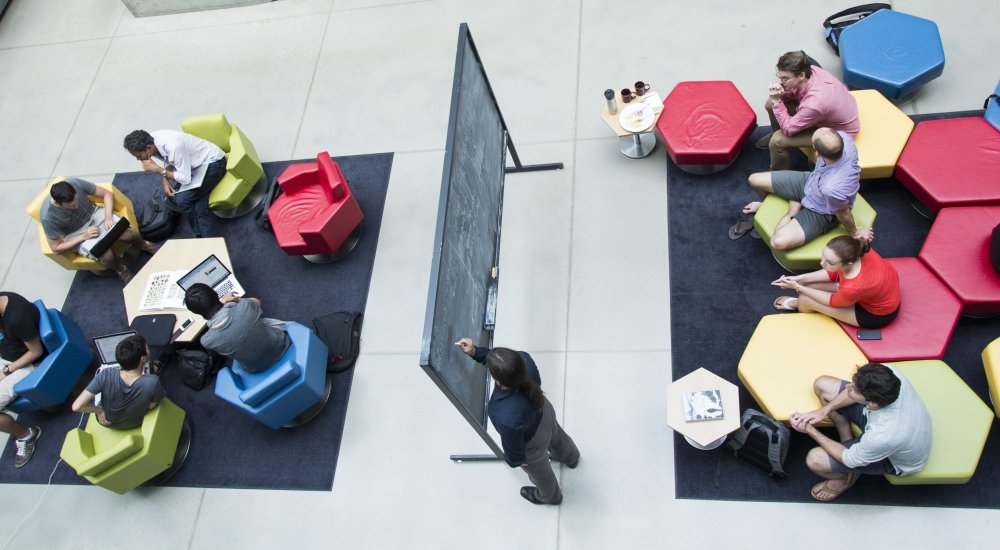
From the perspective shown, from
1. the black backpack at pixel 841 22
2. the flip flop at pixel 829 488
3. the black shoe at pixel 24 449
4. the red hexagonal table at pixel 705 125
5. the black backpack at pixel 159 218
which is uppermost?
the black backpack at pixel 841 22

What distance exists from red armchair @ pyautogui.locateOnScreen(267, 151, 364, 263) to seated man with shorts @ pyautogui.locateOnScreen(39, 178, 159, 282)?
1.41 m

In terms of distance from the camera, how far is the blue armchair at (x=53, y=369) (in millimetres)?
4969

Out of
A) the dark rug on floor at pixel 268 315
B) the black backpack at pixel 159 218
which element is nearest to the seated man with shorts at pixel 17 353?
the dark rug on floor at pixel 268 315

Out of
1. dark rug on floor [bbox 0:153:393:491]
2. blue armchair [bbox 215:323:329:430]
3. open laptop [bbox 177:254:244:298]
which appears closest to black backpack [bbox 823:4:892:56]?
dark rug on floor [bbox 0:153:393:491]

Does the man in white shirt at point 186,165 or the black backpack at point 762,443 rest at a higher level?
the man in white shirt at point 186,165

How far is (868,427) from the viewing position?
339 centimetres

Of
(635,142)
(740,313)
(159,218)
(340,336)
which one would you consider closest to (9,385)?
(159,218)

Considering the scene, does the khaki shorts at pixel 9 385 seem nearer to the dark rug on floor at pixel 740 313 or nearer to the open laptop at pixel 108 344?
the open laptop at pixel 108 344

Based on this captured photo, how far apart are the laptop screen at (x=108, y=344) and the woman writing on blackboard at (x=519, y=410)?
3.20 metres

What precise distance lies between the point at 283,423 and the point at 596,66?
4.18 metres

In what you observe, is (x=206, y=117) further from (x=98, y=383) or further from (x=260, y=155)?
(x=98, y=383)

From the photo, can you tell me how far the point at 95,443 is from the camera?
465cm

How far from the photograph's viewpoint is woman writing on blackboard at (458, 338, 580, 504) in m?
3.00

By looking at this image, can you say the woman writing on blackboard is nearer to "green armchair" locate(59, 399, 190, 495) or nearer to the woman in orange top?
the woman in orange top
